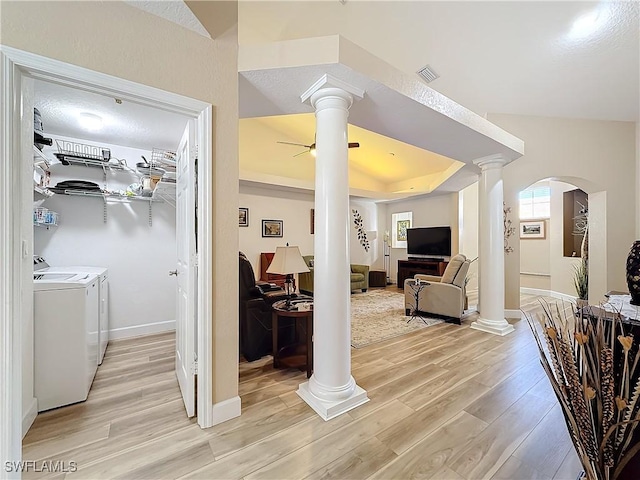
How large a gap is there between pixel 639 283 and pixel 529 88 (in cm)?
347

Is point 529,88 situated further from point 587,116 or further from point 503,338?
point 503,338

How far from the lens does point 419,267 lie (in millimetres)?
6996

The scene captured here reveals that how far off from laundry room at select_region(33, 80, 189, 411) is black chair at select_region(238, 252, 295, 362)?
0.72m

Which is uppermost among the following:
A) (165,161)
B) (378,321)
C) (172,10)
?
(172,10)

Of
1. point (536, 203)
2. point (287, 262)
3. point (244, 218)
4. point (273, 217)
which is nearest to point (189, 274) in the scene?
point (287, 262)

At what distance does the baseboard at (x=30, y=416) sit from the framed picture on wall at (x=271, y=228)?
4.61m

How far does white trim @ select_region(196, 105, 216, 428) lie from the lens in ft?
5.52

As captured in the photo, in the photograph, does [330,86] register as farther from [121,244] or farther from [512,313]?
[512,313]

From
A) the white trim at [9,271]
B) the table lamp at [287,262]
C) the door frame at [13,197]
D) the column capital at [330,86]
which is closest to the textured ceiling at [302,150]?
the column capital at [330,86]

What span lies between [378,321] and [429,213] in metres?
4.38

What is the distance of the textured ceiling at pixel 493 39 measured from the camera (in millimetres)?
2535

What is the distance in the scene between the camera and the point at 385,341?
128 inches

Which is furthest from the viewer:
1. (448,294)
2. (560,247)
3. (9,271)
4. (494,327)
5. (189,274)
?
(560,247)

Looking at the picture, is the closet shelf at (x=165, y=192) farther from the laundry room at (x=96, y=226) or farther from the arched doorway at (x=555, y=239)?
the arched doorway at (x=555, y=239)
